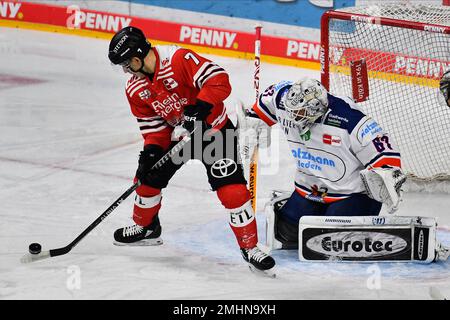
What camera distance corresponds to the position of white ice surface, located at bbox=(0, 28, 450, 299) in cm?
445

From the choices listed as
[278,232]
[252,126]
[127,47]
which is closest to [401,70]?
[252,126]

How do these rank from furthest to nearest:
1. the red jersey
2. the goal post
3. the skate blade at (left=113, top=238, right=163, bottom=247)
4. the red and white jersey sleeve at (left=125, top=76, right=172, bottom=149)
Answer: the goal post, the skate blade at (left=113, top=238, right=163, bottom=247), the red and white jersey sleeve at (left=125, top=76, right=172, bottom=149), the red jersey

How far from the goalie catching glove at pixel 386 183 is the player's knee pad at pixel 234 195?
0.55 metres

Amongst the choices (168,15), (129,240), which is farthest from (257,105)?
(168,15)

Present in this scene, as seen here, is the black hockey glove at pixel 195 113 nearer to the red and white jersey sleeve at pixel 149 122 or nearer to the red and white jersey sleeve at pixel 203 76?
the red and white jersey sleeve at pixel 203 76

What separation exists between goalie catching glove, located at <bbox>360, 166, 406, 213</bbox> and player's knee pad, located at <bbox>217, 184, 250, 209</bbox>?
55 cm

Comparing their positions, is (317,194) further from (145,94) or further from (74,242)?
(74,242)

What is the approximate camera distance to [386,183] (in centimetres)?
456

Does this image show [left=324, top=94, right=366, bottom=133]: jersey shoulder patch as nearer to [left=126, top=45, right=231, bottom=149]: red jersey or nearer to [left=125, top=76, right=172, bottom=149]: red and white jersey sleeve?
[left=126, top=45, right=231, bottom=149]: red jersey

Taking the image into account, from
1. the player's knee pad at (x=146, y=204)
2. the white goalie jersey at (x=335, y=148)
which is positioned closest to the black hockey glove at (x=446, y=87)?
the white goalie jersey at (x=335, y=148)

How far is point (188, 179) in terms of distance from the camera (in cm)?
616

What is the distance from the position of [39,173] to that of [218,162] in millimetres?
1937

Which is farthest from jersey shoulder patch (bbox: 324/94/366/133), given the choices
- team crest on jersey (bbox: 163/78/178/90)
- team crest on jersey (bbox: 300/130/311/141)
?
team crest on jersey (bbox: 163/78/178/90)

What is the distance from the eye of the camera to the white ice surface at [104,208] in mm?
4453
